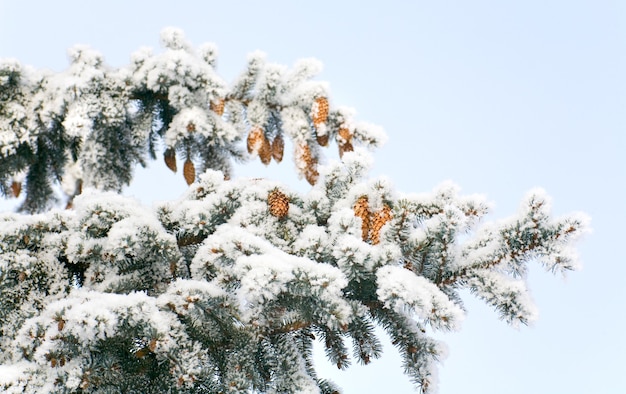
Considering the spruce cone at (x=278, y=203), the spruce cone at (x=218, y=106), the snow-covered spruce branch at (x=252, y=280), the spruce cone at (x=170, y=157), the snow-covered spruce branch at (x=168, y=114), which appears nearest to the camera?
the snow-covered spruce branch at (x=252, y=280)

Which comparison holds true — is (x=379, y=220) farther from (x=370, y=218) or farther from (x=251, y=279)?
(x=251, y=279)

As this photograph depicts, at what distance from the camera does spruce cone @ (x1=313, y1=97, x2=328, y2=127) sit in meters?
3.63

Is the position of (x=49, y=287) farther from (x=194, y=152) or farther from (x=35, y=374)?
(x=194, y=152)

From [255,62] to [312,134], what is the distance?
55 cm

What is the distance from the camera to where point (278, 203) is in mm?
2447

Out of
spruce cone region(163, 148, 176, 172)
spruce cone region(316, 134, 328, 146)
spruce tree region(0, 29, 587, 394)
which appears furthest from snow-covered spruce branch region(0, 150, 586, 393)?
spruce cone region(163, 148, 176, 172)

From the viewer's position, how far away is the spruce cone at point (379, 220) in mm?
2260

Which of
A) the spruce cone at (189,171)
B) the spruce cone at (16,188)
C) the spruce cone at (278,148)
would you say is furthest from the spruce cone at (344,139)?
the spruce cone at (16,188)

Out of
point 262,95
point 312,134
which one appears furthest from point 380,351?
point 262,95

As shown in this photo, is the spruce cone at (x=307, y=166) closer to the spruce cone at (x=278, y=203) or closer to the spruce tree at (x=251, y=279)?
the spruce tree at (x=251, y=279)

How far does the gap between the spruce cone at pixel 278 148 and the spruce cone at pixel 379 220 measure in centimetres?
180

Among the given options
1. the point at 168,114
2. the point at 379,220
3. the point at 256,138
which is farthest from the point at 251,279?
the point at 168,114

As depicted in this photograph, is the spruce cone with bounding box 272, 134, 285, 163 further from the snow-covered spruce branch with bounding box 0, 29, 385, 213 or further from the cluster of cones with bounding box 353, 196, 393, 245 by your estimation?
the cluster of cones with bounding box 353, 196, 393, 245

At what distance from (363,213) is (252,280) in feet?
2.22
